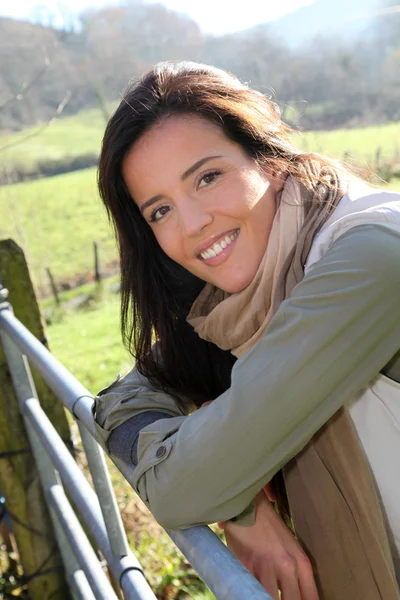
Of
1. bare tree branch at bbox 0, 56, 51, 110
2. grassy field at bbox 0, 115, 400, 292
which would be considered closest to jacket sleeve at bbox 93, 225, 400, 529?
bare tree branch at bbox 0, 56, 51, 110

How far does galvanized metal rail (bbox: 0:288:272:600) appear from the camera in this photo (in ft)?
2.81

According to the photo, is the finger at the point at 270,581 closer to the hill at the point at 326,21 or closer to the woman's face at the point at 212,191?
the woman's face at the point at 212,191

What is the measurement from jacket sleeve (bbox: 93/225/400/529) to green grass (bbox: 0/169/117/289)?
22.6 meters

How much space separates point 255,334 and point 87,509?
64cm

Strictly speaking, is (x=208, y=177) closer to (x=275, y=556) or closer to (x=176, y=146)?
(x=176, y=146)

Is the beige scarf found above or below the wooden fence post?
above

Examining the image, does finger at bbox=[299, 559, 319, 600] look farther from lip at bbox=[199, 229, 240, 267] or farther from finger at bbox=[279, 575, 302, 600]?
lip at bbox=[199, 229, 240, 267]

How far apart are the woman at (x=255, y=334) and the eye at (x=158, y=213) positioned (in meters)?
0.01

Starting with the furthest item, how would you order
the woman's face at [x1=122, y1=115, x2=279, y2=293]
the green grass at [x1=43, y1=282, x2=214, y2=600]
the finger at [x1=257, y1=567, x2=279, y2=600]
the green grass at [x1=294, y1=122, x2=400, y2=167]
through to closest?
the green grass at [x1=294, y1=122, x2=400, y2=167]
the green grass at [x1=43, y1=282, x2=214, y2=600]
the woman's face at [x1=122, y1=115, x2=279, y2=293]
the finger at [x1=257, y1=567, x2=279, y2=600]

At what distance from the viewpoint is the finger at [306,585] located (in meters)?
1.25

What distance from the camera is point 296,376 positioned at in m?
1.07

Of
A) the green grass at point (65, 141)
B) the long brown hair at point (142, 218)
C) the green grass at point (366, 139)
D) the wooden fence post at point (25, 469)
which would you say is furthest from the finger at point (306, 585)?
the green grass at point (65, 141)

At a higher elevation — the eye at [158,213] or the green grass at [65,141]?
the eye at [158,213]

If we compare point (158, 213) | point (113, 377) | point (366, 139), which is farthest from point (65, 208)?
point (158, 213)
